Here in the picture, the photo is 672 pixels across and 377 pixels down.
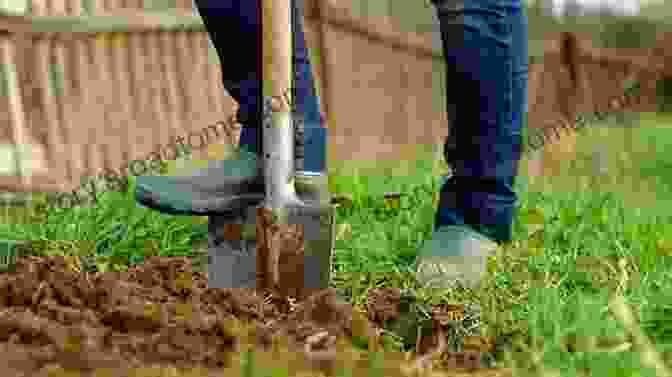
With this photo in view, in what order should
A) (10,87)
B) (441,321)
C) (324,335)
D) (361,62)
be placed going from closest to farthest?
(324,335), (441,321), (10,87), (361,62)

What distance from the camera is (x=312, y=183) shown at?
86.2 inches

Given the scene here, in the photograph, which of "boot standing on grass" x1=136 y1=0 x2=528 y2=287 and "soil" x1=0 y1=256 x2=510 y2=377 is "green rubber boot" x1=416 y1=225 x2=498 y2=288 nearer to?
"boot standing on grass" x1=136 y1=0 x2=528 y2=287

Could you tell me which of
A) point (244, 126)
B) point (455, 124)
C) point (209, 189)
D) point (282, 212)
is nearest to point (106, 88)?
point (244, 126)

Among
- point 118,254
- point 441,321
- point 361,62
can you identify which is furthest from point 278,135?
point 361,62

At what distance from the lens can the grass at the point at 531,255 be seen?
1619mm

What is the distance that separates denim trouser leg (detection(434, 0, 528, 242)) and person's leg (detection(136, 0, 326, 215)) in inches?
13.9

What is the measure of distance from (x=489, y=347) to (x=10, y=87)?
2747 millimetres

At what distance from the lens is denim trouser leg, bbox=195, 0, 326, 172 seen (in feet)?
7.53

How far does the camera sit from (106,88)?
13.6ft

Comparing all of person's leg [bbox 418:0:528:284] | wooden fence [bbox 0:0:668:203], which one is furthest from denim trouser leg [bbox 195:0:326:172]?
wooden fence [bbox 0:0:668:203]

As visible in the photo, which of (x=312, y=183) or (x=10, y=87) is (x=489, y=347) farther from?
(x=10, y=87)

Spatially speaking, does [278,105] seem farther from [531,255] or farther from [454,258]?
[531,255]

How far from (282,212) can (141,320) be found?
484 millimetres

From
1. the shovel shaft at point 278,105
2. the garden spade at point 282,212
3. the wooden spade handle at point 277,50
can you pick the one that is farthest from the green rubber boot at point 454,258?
the wooden spade handle at point 277,50
